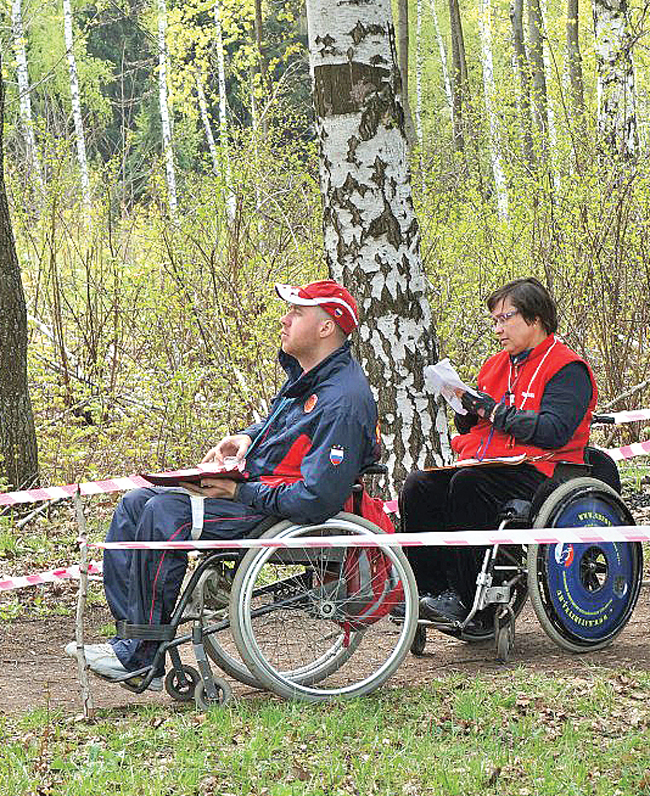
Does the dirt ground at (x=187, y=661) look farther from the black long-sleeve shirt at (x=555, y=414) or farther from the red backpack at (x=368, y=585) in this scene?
the black long-sleeve shirt at (x=555, y=414)

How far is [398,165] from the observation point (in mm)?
6398

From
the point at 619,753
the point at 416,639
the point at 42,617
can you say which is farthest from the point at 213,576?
the point at 42,617

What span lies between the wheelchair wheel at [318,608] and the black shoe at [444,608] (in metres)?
0.38

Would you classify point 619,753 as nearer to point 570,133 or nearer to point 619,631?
point 619,631

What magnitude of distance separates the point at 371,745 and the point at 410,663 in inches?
50.9

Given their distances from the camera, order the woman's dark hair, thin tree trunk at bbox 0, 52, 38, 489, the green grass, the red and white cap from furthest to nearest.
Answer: thin tree trunk at bbox 0, 52, 38, 489 < the woman's dark hair < the red and white cap < the green grass

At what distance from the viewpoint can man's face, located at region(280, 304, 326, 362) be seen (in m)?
4.89

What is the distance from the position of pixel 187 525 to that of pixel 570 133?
6.48 metres

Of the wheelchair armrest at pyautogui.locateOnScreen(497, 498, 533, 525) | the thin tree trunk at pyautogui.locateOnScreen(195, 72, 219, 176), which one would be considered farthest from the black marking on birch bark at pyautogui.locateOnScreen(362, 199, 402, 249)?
the thin tree trunk at pyautogui.locateOnScreen(195, 72, 219, 176)

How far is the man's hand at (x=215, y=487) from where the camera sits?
4.66 meters

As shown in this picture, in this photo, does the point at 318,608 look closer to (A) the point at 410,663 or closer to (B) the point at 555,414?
(A) the point at 410,663

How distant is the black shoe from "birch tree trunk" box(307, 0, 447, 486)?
1304 mm

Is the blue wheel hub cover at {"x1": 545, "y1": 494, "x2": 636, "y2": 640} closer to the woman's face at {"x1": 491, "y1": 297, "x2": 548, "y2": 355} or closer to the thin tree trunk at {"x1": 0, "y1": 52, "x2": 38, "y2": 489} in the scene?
the woman's face at {"x1": 491, "y1": 297, "x2": 548, "y2": 355}

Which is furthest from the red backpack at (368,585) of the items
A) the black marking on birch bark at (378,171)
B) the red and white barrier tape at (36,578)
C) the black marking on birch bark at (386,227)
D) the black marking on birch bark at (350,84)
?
the black marking on birch bark at (350,84)
